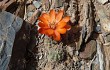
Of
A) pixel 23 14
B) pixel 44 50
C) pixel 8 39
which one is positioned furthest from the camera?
pixel 23 14

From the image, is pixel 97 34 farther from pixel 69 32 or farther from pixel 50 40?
pixel 50 40

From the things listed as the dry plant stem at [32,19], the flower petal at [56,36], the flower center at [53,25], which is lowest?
the flower petal at [56,36]

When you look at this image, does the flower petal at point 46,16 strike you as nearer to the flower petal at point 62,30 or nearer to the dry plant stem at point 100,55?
the flower petal at point 62,30

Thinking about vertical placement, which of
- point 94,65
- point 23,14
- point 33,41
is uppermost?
point 23,14

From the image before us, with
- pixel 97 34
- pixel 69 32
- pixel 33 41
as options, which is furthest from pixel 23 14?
pixel 97 34

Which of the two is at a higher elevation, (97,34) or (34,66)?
(97,34)

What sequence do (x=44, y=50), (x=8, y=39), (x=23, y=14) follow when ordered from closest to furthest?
(x=8, y=39), (x=44, y=50), (x=23, y=14)

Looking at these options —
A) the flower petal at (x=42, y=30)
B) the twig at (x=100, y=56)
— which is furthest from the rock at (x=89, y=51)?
the flower petal at (x=42, y=30)
